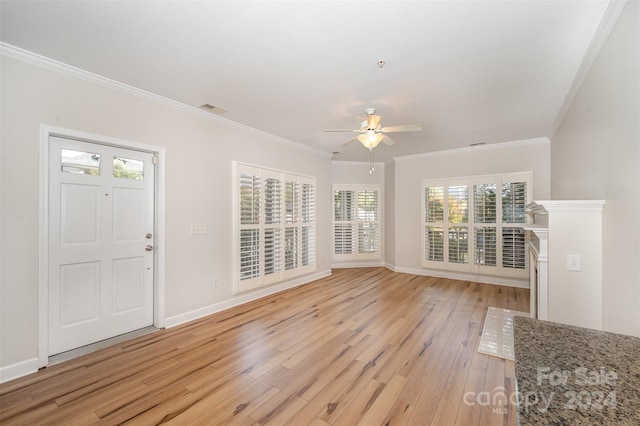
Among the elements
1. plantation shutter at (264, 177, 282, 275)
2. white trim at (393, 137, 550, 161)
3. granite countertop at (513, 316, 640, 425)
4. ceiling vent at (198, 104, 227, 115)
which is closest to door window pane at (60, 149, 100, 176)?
ceiling vent at (198, 104, 227, 115)

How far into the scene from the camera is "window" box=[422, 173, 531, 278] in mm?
4984

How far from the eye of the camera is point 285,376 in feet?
7.46

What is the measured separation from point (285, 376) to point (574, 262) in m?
2.52

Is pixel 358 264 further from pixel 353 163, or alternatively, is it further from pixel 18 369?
pixel 18 369

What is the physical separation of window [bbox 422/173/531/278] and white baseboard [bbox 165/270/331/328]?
2.75 m

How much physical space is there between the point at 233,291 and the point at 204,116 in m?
2.54

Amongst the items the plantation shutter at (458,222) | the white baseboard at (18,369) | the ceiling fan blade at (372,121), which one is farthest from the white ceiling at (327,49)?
the white baseboard at (18,369)

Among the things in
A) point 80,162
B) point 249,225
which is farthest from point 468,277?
point 80,162

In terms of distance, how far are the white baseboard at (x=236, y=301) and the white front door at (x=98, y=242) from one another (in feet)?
1.05

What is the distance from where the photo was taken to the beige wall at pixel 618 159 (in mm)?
1603

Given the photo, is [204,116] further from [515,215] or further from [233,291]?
[515,215]

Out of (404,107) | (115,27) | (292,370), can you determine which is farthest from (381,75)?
(292,370)

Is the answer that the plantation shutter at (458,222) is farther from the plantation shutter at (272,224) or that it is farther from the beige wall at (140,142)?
the plantation shutter at (272,224)

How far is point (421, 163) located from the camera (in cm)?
605
